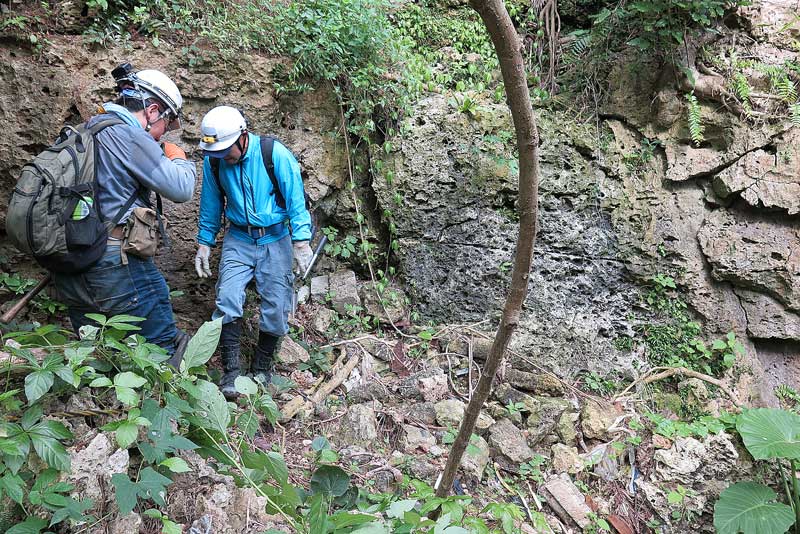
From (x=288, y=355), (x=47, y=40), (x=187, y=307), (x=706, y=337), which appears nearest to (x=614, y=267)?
(x=706, y=337)

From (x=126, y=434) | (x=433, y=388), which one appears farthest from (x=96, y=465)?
(x=433, y=388)

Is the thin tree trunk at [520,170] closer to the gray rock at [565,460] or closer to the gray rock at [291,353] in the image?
the gray rock at [565,460]

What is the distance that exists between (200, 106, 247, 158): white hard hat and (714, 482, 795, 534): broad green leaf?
4.16 meters

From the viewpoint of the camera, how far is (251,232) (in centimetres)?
398

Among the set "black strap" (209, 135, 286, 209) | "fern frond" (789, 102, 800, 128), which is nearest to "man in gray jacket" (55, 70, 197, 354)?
"black strap" (209, 135, 286, 209)

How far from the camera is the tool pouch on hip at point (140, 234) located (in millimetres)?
3271

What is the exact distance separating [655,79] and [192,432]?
17.1 ft

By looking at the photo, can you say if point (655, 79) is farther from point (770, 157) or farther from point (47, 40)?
point (47, 40)

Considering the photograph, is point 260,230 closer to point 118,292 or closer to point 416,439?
point 118,292

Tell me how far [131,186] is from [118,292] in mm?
636

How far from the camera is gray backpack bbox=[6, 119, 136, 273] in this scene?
2879 millimetres

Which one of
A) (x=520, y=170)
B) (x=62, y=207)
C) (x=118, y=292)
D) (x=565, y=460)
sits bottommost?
(x=565, y=460)

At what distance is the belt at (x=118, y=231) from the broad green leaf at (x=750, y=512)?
14.0ft

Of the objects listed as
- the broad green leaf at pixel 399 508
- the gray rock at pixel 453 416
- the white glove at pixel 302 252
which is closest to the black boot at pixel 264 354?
the white glove at pixel 302 252
